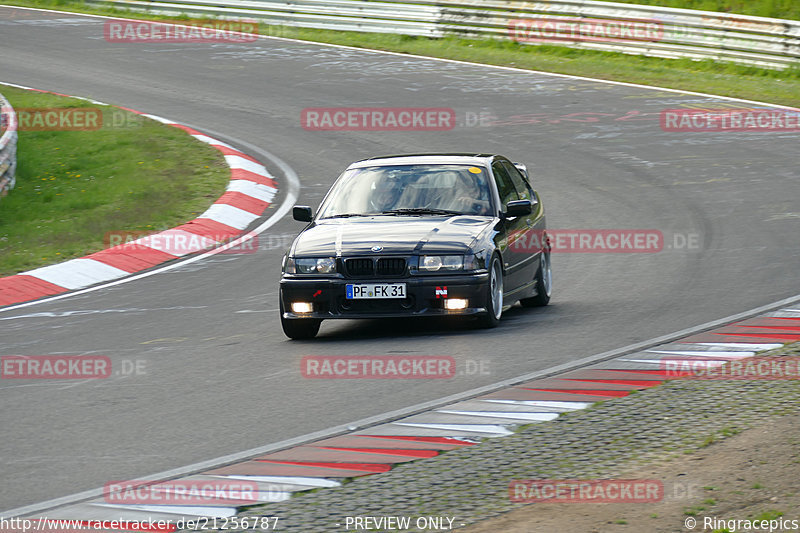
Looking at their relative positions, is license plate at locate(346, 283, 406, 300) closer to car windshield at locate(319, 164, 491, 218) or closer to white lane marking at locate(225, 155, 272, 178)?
car windshield at locate(319, 164, 491, 218)

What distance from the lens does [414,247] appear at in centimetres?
973

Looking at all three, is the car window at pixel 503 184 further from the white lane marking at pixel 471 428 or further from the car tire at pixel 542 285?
the white lane marking at pixel 471 428

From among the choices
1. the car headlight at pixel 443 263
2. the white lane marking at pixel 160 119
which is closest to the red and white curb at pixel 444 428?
the car headlight at pixel 443 263

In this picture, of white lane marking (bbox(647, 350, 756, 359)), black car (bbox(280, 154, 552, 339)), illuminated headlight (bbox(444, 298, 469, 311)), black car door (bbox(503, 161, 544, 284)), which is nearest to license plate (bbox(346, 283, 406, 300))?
black car (bbox(280, 154, 552, 339))

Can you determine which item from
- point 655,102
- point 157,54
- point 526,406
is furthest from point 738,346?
point 157,54

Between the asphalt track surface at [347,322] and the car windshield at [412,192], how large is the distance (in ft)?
3.30

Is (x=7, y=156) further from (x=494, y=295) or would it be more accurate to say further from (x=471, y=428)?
(x=471, y=428)

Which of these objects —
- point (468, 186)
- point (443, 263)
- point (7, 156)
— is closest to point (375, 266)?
point (443, 263)

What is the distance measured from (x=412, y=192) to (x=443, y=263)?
1.23 metres

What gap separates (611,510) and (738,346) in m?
3.88

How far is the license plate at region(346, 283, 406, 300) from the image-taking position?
9.67 m

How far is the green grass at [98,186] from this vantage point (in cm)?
1508

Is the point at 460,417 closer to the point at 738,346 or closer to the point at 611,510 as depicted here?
the point at 611,510

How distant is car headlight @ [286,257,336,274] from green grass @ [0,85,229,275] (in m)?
5.11
